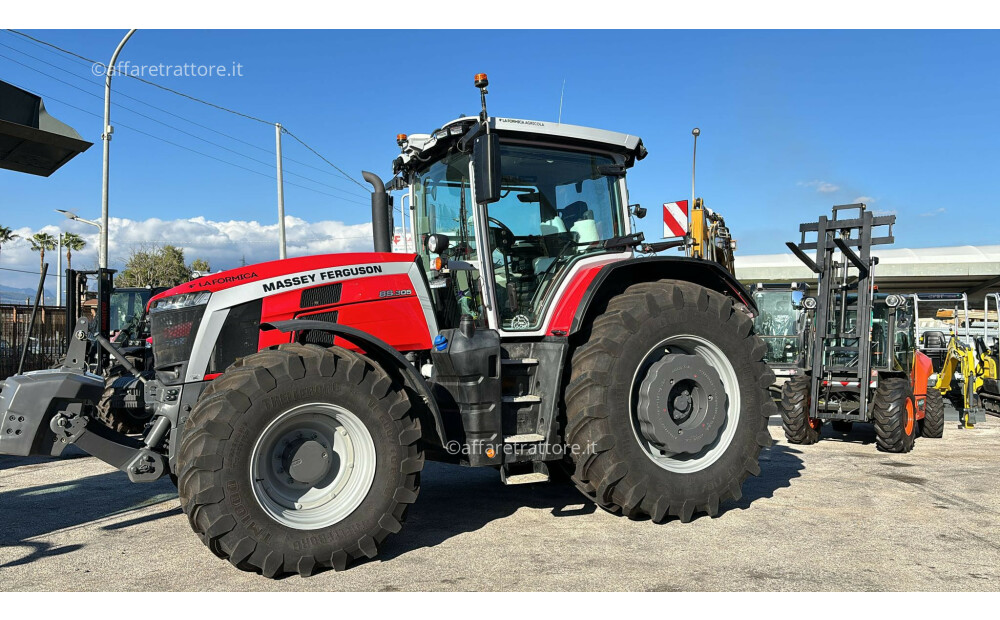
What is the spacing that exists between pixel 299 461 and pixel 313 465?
0.26ft

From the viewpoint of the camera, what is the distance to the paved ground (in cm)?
391

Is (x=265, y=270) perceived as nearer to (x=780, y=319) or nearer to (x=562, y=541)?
(x=562, y=541)

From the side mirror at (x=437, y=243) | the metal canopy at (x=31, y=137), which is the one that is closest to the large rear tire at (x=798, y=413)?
the side mirror at (x=437, y=243)

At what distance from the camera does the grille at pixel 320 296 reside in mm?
4539

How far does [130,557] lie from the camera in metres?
4.34

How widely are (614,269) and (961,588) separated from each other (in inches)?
104

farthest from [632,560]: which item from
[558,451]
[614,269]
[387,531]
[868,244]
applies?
[868,244]

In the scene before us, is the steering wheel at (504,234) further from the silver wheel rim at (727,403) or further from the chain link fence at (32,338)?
the chain link fence at (32,338)

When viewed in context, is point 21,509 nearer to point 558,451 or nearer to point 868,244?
point 558,451

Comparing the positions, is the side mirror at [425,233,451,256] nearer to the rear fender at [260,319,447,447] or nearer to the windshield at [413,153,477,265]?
the windshield at [413,153,477,265]

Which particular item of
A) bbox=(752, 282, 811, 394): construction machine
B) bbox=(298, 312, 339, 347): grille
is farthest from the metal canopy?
bbox=(752, 282, 811, 394): construction machine

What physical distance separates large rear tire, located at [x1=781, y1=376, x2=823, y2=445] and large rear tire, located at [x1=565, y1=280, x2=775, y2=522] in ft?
13.7

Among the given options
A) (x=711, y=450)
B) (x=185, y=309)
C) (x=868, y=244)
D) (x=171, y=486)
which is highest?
(x=868, y=244)

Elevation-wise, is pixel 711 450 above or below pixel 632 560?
above
